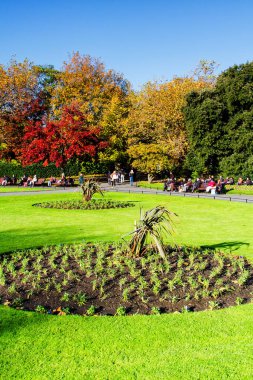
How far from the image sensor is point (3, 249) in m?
11.7

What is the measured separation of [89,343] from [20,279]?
3345 millimetres

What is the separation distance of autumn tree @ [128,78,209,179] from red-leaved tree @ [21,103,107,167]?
490cm

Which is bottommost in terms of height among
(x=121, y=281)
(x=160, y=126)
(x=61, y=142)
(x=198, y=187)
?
(x=121, y=281)

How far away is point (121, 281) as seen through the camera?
27.2 ft

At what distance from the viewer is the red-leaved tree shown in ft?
134

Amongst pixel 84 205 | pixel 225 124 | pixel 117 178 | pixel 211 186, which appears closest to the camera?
pixel 84 205

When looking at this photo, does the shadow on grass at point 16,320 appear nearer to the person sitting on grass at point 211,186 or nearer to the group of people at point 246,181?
the person sitting on grass at point 211,186

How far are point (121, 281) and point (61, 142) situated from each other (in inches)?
1322

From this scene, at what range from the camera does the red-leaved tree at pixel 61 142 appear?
1604 inches

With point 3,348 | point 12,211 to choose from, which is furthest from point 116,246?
point 12,211

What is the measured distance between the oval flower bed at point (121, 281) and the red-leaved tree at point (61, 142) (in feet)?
100

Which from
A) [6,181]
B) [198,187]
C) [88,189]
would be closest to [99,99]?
[6,181]

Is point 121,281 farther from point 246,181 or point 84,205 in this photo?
point 246,181

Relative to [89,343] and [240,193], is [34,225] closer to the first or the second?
[89,343]
